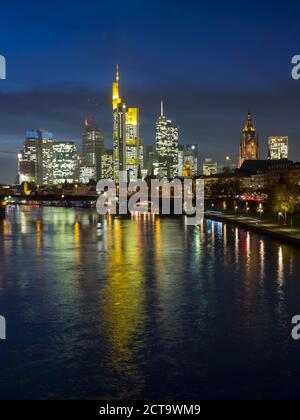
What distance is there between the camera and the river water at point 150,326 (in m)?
9.46

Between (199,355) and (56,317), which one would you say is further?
(56,317)

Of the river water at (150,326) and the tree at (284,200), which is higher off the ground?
the tree at (284,200)

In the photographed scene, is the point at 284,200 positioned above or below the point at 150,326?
above

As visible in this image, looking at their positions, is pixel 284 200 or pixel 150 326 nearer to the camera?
pixel 150 326

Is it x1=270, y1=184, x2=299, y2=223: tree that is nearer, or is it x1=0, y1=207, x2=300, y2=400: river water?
x1=0, y1=207, x2=300, y2=400: river water

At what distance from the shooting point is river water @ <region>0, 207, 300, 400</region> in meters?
9.46

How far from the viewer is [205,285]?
1867cm

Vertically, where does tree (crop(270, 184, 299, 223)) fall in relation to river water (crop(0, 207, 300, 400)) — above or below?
above

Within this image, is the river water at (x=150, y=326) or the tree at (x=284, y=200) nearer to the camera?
the river water at (x=150, y=326)

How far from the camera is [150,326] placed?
13.1m

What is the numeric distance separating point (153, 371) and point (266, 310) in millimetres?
5579
